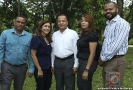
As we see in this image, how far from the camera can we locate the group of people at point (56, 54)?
3.91 metres

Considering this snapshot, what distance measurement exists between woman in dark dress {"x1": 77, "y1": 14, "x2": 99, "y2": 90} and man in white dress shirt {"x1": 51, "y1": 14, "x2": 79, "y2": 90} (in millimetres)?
160

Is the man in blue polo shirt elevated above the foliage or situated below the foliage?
below

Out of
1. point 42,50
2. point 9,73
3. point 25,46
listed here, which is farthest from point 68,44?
point 9,73

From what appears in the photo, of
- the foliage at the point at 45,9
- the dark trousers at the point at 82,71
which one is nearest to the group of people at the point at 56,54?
the dark trousers at the point at 82,71

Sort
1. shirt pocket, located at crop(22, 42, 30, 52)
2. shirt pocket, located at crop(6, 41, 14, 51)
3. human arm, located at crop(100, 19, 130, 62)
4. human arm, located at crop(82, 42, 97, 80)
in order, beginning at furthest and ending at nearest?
shirt pocket, located at crop(22, 42, 30, 52) → shirt pocket, located at crop(6, 41, 14, 51) → human arm, located at crop(82, 42, 97, 80) → human arm, located at crop(100, 19, 130, 62)

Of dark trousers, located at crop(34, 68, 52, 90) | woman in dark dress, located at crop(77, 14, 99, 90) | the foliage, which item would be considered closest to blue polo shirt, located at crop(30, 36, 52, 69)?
dark trousers, located at crop(34, 68, 52, 90)

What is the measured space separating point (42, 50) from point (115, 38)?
1.44 meters

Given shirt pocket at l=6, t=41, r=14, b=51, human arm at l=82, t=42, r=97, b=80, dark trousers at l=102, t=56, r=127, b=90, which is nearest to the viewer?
dark trousers at l=102, t=56, r=127, b=90

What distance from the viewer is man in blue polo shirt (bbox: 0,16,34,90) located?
4055mm

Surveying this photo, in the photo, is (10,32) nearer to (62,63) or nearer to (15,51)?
(15,51)

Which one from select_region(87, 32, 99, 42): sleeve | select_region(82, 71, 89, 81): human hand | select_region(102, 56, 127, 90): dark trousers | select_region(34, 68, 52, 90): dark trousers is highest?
select_region(87, 32, 99, 42): sleeve

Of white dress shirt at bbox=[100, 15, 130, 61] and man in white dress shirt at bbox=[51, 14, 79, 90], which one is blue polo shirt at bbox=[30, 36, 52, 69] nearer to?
man in white dress shirt at bbox=[51, 14, 79, 90]

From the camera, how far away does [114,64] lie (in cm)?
368

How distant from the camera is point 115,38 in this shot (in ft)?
11.7
